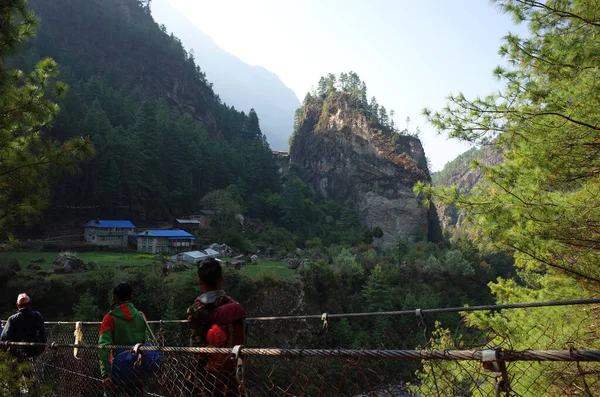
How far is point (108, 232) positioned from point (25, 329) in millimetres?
22588

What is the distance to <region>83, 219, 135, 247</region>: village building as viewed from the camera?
23234 mm

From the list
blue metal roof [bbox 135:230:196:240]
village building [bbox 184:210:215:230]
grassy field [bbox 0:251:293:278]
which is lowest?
grassy field [bbox 0:251:293:278]

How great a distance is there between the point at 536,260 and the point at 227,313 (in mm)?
3546

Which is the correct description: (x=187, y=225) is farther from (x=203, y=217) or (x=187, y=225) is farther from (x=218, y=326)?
(x=218, y=326)

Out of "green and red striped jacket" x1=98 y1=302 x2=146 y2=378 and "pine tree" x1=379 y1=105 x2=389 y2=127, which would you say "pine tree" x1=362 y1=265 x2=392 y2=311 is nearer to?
"green and red striped jacket" x1=98 y1=302 x2=146 y2=378

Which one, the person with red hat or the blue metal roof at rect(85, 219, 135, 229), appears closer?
the person with red hat

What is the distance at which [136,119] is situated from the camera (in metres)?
33.6

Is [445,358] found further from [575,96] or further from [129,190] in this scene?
[129,190]

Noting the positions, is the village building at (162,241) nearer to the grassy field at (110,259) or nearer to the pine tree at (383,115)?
the grassy field at (110,259)

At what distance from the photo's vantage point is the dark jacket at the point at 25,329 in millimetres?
3238

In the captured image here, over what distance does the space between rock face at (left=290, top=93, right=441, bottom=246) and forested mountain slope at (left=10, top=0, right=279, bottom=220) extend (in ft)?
25.6

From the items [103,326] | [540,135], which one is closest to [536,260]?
[540,135]

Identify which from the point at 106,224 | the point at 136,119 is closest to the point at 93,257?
the point at 106,224

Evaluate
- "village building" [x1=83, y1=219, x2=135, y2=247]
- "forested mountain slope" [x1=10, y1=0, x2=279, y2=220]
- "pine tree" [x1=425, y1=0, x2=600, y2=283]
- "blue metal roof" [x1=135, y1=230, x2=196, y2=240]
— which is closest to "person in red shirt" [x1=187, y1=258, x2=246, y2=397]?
"pine tree" [x1=425, y1=0, x2=600, y2=283]
